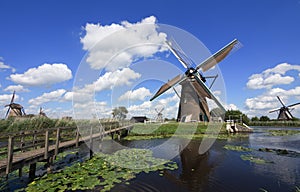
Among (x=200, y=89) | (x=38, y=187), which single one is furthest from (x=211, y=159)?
(x=200, y=89)

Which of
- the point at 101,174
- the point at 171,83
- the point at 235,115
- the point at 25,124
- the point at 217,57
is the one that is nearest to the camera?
the point at 101,174

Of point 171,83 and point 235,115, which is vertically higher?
point 171,83

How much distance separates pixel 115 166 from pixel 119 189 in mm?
2807

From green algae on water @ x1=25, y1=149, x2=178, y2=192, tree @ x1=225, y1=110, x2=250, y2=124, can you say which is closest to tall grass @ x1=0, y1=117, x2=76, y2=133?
green algae on water @ x1=25, y1=149, x2=178, y2=192

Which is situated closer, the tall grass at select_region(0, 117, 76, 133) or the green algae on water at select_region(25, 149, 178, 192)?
the green algae on water at select_region(25, 149, 178, 192)

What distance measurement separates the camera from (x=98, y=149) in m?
13.4

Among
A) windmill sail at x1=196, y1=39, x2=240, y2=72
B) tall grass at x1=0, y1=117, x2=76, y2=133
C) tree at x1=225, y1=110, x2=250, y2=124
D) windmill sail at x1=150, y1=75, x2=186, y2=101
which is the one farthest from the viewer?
tree at x1=225, y1=110, x2=250, y2=124

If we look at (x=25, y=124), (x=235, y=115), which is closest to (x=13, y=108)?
(x=25, y=124)

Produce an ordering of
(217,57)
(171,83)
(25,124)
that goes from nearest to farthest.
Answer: (25,124) < (217,57) < (171,83)

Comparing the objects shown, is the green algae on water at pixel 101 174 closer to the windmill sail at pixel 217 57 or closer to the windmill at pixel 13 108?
the windmill sail at pixel 217 57

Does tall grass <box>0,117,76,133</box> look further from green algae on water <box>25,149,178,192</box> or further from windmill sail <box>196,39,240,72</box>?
windmill sail <box>196,39,240,72</box>

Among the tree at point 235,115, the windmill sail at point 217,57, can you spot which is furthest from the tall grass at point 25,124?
the tree at point 235,115

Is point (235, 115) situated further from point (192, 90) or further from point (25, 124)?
point (25, 124)

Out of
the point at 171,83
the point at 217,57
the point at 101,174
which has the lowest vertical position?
the point at 101,174
